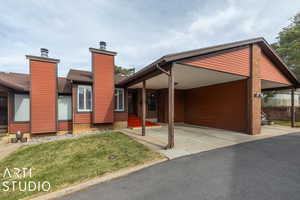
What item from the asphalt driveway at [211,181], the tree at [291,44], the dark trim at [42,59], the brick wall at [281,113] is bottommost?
the asphalt driveway at [211,181]

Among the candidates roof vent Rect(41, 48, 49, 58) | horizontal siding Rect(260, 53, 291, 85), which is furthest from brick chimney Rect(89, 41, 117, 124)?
horizontal siding Rect(260, 53, 291, 85)

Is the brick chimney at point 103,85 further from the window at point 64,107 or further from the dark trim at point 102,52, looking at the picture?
the window at point 64,107

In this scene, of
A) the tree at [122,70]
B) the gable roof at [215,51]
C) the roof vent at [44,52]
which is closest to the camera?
the gable roof at [215,51]

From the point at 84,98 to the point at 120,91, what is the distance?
241 centimetres

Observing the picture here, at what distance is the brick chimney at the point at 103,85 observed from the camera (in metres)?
8.19

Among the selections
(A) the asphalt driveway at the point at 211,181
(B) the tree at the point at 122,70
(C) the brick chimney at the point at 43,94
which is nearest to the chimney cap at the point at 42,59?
(C) the brick chimney at the point at 43,94

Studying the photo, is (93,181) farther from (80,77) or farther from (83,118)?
(80,77)

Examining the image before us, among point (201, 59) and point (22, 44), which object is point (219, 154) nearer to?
point (201, 59)

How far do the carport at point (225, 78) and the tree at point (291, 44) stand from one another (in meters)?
6.27

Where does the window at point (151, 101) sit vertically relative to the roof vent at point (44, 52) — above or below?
below

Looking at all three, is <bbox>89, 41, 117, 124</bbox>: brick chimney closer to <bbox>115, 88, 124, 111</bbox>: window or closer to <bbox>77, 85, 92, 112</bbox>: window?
<bbox>77, 85, 92, 112</bbox>: window

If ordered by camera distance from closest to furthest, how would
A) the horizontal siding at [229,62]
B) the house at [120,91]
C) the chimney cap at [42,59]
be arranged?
the horizontal siding at [229,62]
the house at [120,91]
the chimney cap at [42,59]

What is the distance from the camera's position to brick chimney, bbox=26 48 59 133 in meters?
7.37

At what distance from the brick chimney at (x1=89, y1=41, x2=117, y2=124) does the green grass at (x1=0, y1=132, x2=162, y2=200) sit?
296 cm
